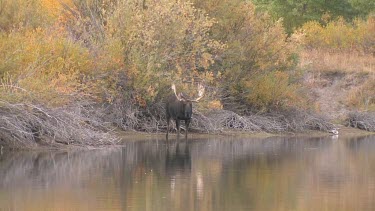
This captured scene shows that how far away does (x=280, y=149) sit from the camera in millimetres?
29391

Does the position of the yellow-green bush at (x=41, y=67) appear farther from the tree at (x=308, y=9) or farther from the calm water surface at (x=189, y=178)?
the tree at (x=308, y=9)

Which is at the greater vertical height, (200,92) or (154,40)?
(154,40)

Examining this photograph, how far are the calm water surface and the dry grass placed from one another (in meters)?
17.7

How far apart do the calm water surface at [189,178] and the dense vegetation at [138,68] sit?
1440 mm

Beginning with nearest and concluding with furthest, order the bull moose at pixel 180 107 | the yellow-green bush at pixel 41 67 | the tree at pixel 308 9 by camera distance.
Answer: the yellow-green bush at pixel 41 67 < the bull moose at pixel 180 107 < the tree at pixel 308 9

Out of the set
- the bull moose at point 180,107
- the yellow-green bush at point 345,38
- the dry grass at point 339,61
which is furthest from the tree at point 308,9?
the bull moose at point 180,107

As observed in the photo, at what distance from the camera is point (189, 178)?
20.6 metres

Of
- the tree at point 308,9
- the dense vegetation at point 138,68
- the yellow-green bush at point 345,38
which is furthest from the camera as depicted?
the tree at point 308,9

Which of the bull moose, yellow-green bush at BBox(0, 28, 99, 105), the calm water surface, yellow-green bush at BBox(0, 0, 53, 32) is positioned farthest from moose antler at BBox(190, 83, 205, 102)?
yellow-green bush at BBox(0, 0, 53, 32)

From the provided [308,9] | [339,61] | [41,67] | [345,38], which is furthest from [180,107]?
[308,9]

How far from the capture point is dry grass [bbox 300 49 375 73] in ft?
156

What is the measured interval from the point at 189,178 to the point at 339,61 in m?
29.6

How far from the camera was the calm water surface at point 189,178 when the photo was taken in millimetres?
16891

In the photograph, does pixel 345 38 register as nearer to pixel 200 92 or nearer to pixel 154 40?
pixel 200 92
